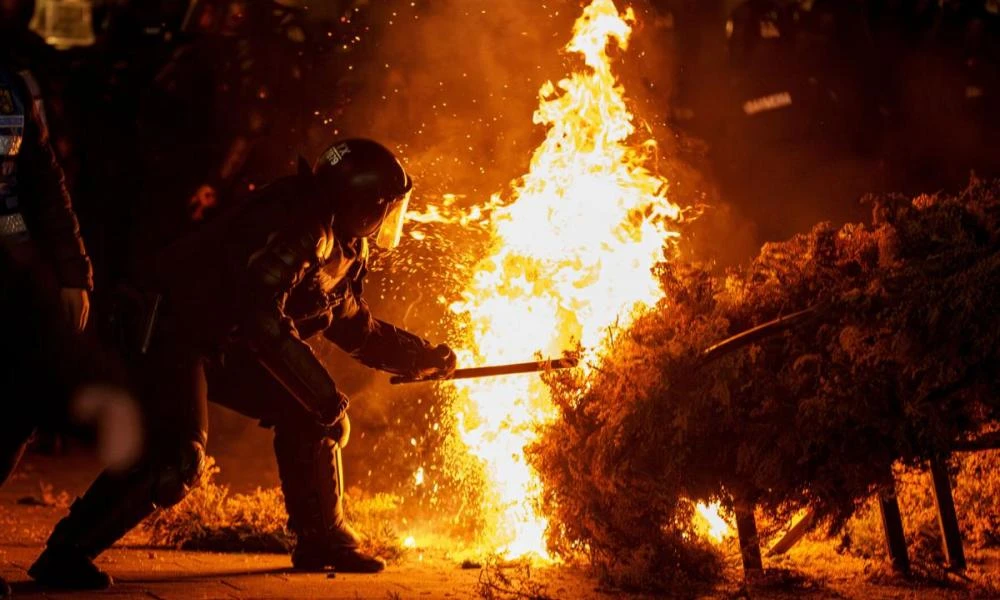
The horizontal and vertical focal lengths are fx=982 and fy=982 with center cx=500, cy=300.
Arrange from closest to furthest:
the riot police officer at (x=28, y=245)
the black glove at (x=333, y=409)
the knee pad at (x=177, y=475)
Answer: the riot police officer at (x=28, y=245) < the knee pad at (x=177, y=475) < the black glove at (x=333, y=409)

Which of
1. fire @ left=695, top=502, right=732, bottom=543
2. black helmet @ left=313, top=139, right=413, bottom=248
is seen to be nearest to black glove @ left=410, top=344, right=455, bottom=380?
black helmet @ left=313, top=139, right=413, bottom=248

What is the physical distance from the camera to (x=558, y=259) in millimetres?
5703

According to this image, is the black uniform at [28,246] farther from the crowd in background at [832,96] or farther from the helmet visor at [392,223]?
the crowd in background at [832,96]

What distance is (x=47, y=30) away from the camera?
10453 mm

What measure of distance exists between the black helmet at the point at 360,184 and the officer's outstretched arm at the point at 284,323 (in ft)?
0.88

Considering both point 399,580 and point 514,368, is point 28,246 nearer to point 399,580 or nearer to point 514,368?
point 399,580

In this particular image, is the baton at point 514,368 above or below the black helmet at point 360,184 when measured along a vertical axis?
below

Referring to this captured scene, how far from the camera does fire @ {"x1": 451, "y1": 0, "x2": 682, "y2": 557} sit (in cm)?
542

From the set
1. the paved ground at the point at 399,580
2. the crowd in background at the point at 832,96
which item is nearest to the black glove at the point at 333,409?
the paved ground at the point at 399,580

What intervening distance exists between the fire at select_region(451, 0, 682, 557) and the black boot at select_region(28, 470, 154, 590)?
1.81 m

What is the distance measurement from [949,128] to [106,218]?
9560 mm

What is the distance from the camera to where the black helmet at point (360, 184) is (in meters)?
4.57

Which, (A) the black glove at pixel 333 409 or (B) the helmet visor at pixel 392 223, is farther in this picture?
(B) the helmet visor at pixel 392 223

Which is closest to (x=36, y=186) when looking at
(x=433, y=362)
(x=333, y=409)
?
(x=333, y=409)
